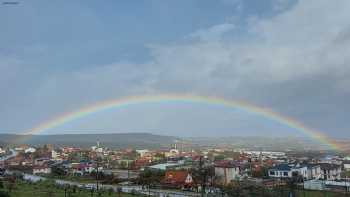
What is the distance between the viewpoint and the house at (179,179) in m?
28.6

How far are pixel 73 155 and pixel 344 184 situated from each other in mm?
42225

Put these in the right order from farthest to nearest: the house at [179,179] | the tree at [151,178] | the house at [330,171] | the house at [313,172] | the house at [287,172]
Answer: the house at [330,171] < the house at [313,172] < the house at [287,172] < the tree at [151,178] < the house at [179,179]

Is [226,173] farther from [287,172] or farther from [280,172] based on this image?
[287,172]

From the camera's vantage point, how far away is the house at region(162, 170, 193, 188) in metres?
28.6

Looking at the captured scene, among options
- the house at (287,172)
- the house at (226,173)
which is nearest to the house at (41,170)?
the house at (226,173)

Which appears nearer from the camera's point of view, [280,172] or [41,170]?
[280,172]

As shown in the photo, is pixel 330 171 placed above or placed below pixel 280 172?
below

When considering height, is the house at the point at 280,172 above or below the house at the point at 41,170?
above

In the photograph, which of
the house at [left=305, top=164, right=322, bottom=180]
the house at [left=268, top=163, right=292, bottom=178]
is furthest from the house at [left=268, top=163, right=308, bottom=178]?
the house at [left=305, top=164, right=322, bottom=180]

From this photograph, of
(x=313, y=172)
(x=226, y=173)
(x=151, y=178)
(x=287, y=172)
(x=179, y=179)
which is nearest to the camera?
(x=179, y=179)

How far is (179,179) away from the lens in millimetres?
29109

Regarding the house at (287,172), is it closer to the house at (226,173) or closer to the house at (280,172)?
the house at (280,172)

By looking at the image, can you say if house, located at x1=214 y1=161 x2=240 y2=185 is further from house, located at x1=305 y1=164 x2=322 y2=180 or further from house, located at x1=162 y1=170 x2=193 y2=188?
house, located at x1=305 y1=164 x2=322 y2=180

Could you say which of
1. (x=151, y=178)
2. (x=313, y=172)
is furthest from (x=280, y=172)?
(x=151, y=178)
